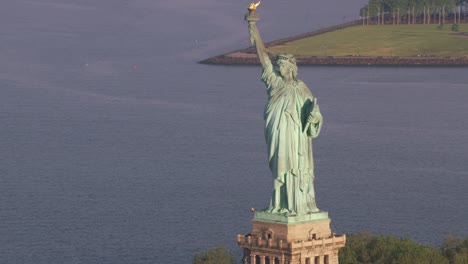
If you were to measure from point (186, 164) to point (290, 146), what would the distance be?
80.8 meters

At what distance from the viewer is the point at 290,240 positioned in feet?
124

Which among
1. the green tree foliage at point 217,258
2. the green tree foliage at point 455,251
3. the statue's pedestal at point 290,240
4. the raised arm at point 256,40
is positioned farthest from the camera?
the green tree foliage at point 217,258

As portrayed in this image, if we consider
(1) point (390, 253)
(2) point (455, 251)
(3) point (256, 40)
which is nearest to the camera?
(3) point (256, 40)

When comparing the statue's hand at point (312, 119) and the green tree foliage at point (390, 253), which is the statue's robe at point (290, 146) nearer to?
the statue's hand at point (312, 119)

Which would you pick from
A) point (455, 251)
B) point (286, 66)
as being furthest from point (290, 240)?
point (455, 251)

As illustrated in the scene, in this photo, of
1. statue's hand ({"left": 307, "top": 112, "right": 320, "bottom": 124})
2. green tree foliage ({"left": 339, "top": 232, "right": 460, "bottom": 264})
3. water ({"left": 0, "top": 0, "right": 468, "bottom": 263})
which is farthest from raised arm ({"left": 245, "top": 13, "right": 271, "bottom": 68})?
water ({"left": 0, "top": 0, "right": 468, "bottom": 263})

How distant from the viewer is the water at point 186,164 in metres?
88.4

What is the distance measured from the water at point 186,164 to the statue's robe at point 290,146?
129 feet

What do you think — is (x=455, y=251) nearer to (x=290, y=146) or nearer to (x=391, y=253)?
(x=391, y=253)

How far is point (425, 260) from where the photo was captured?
58.0m

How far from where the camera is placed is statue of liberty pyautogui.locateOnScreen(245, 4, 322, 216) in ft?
128

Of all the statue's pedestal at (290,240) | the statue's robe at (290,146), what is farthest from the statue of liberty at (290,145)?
the statue's pedestal at (290,240)

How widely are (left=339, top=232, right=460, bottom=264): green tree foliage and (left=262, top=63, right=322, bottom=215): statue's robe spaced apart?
16150 mm

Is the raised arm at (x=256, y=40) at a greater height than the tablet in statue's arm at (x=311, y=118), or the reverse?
the raised arm at (x=256, y=40)
